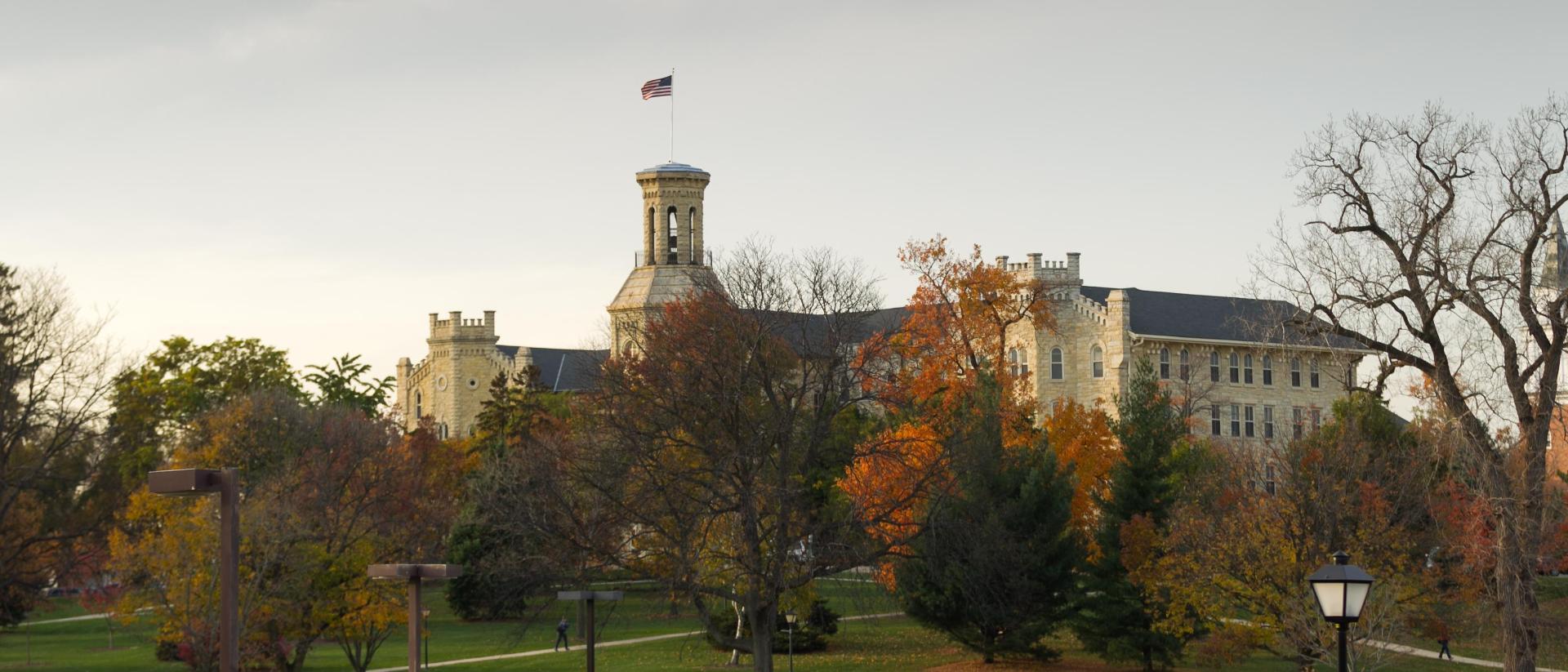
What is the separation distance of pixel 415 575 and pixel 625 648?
1311 inches

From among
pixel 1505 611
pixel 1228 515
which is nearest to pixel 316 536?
pixel 1228 515

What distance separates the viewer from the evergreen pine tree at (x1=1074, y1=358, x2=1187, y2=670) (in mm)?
47375

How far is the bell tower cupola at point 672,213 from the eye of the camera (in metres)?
88.1

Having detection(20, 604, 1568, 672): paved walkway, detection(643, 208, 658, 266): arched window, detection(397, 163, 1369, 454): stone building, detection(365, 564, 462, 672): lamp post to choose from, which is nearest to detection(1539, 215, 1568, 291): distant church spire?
detection(20, 604, 1568, 672): paved walkway

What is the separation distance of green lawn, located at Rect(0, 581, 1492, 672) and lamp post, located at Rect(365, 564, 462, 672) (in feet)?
68.9

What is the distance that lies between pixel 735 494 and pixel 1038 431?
65.4 feet

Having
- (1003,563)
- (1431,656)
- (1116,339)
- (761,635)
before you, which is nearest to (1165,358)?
(1116,339)

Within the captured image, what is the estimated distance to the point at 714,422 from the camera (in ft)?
137

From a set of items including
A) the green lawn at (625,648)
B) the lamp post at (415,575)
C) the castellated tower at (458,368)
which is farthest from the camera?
the castellated tower at (458,368)

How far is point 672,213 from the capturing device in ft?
291

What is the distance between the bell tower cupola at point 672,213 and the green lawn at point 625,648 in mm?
25274

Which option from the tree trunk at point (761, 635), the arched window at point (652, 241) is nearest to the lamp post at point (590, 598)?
the tree trunk at point (761, 635)

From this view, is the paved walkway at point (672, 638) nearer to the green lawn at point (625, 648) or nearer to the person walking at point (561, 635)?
the person walking at point (561, 635)

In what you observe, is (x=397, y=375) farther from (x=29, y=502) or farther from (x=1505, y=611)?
(x=1505, y=611)
